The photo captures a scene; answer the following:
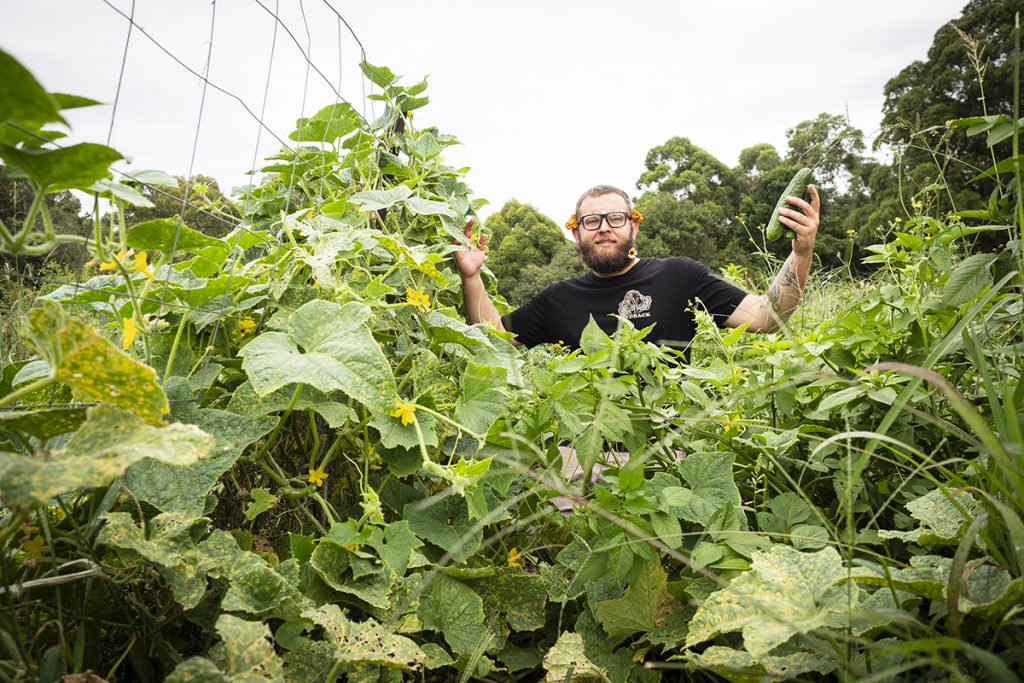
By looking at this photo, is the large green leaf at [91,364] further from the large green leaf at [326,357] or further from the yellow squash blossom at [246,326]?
the yellow squash blossom at [246,326]

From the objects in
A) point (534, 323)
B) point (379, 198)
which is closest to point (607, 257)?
point (534, 323)

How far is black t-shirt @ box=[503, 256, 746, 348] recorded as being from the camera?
11.8 feet

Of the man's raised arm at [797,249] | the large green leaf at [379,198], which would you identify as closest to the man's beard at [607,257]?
the man's raised arm at [797,249]

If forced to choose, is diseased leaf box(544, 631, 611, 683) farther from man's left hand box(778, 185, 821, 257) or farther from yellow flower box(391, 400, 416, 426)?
man's left hand box(778, 185, 821, 257)

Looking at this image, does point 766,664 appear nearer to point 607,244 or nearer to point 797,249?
point 797,249

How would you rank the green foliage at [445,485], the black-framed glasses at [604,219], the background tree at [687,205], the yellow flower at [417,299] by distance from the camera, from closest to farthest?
the green foliage at [445,485], the yellow flower at [417,299], the black-framed glasses at [604,219], the background tree at [687,205]

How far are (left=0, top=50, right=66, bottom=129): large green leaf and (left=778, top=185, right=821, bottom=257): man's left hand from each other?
2341 millimetres

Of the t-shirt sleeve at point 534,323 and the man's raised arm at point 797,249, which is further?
the t-shirt sleeve at point 534,323

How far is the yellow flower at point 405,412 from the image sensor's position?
3.31 ft

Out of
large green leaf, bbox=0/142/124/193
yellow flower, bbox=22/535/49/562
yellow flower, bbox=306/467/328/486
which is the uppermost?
large green leaf, bbox=0/142/124/193

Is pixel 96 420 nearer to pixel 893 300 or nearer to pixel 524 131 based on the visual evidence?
pixel 893 300

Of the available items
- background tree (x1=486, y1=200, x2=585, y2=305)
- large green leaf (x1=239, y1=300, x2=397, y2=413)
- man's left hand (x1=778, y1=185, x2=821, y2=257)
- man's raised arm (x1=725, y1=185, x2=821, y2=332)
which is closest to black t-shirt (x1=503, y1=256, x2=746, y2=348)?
man's raised arm (x1=725, y1=185, x2=821, y2=332)

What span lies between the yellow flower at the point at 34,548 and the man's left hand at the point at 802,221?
92.7 inches

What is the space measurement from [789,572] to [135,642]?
33.0 inches
